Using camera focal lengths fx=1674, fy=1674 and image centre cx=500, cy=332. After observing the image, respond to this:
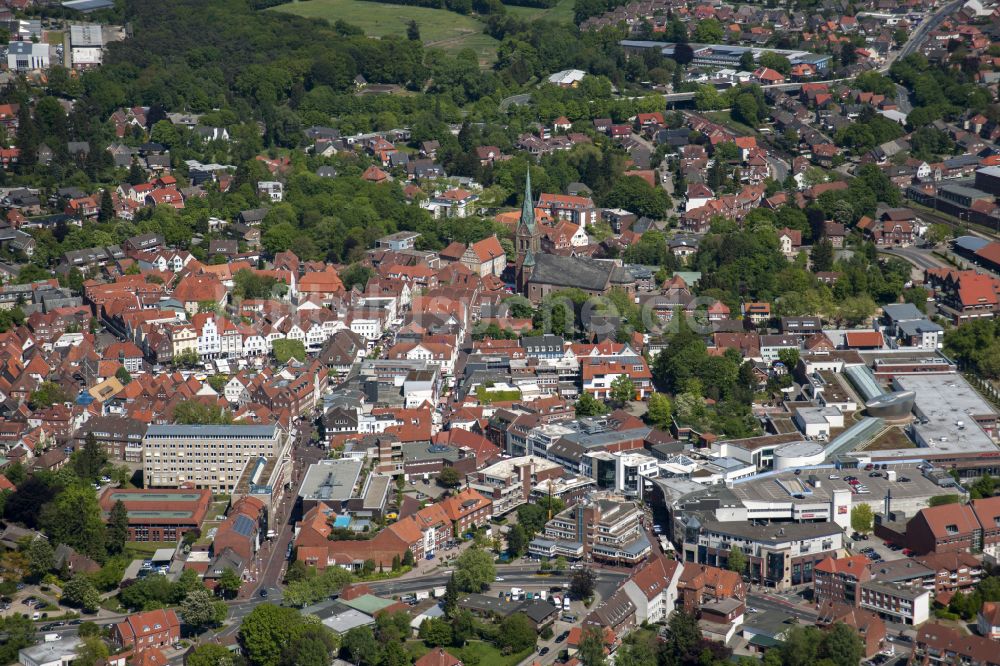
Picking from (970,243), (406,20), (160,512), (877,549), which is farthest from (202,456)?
(406,20)

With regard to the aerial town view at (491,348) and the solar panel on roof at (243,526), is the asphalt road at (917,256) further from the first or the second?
Result: the solar panel on roof at (243,526)

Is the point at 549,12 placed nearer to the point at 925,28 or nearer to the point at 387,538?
the point at 925,28

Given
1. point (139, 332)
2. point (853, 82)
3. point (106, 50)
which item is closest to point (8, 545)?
point (139, 332)

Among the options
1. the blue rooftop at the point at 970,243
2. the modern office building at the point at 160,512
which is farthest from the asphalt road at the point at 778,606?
the blue rooftop at the point at 970,243

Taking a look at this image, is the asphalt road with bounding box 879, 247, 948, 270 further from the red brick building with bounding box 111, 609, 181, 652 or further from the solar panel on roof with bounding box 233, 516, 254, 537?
the red brick building with bounding box 111, 609, 181, 652

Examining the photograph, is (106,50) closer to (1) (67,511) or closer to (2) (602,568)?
(1) (67,511)

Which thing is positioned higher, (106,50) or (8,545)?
(106,50)
